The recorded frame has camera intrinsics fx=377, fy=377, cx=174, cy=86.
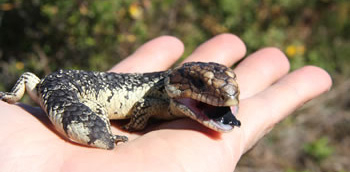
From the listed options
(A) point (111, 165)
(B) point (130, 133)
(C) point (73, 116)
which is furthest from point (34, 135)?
(B) point (130, 133)

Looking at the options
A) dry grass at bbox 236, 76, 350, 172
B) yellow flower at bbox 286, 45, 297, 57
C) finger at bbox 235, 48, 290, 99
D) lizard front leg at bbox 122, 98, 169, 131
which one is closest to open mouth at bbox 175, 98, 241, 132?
lizard front leg at bbox 122, 98, 169, 131

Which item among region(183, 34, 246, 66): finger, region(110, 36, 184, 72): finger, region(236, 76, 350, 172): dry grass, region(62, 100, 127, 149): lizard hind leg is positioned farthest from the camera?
region(236, 76, 350, 172): dry grass

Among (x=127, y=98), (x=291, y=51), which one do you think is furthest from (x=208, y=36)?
(x=127, y=98)

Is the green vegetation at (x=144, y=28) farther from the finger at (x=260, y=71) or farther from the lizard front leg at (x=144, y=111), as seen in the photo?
the lizard front leg at (x=144, y=111)

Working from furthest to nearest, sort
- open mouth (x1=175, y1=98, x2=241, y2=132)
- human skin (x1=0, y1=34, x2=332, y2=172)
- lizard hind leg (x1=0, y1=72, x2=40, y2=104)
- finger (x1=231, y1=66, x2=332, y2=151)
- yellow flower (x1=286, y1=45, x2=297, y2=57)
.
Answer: yellow flower (x1=286, y1=45, x2=297, y2=57) < finger (x1=231, y1=66, x2=332, y2=151) < lizard hind leg (x1=0, y1=72, x2=40, y2=104) < open mouth (x1=175, y1=98, x2=241, y2=132) < human skin (x1=0, y1=34, x2=332, y2=172)

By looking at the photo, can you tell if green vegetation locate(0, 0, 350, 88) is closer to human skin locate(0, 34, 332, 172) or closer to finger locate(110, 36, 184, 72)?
finger locate(110, 36, 184, 72)

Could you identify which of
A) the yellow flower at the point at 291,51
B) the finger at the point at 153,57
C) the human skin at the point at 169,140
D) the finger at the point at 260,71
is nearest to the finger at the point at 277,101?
the human skin at the point at 169,140

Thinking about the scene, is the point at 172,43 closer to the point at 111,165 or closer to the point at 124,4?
the point at 124,4
